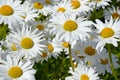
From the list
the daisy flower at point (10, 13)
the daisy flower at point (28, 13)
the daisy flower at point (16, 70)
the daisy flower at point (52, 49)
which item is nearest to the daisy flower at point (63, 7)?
the daisy flower at point (28, 13)

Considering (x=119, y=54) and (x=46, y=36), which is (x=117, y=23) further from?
(x=119, y=54)

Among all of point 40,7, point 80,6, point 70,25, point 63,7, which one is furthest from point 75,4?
point 70,25

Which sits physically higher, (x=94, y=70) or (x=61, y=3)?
(x=61, y=3)

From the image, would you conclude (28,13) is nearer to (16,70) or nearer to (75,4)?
(75,4)

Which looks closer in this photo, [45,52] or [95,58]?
[95,58]

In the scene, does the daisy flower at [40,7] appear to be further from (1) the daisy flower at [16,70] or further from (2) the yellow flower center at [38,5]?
(1) the daisy flower at [16,70]

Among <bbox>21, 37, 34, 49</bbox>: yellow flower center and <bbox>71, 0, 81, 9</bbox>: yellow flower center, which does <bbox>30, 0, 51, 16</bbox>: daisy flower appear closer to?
<bbox>71, 0, 81, 9</bbox>: yellow flower center

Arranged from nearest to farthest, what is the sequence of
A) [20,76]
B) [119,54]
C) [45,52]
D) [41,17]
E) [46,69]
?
[20,76], [45,52], [46,69], [119,54], [41,17]

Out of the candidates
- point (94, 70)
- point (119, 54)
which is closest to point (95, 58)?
point (94, 70)
